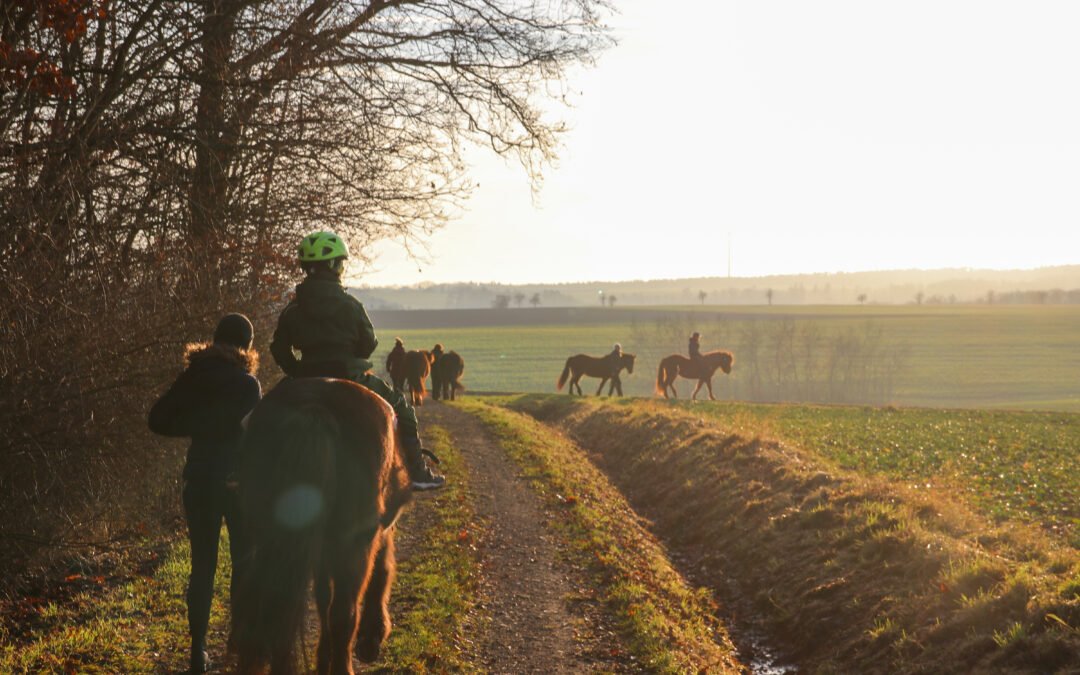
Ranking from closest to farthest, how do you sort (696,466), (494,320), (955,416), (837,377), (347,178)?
(347,178), (696,466), (955,416), (837,377), (494,320)

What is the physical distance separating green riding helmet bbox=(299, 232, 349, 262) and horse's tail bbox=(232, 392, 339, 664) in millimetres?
1255

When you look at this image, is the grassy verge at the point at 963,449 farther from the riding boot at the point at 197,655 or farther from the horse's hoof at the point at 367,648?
the riding boot at the point at 197,655

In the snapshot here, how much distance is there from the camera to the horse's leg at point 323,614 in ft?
14.5

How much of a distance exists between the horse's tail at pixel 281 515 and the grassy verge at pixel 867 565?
4.92 metres

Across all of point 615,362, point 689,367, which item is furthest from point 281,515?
point 615,362

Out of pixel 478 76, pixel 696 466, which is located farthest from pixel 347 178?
pixel 696 466

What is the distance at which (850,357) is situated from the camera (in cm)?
8000

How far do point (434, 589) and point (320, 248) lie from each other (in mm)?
4038

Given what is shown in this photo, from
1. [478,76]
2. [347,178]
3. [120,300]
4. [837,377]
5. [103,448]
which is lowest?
[837,377]

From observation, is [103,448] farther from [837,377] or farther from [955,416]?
[837,377]

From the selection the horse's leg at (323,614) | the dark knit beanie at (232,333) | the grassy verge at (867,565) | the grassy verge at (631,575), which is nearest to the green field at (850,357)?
the grassy verge at (867,565)

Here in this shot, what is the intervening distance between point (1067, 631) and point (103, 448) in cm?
834

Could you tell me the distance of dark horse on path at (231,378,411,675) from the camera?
13.5 feet

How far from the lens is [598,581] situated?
8.60 meters
